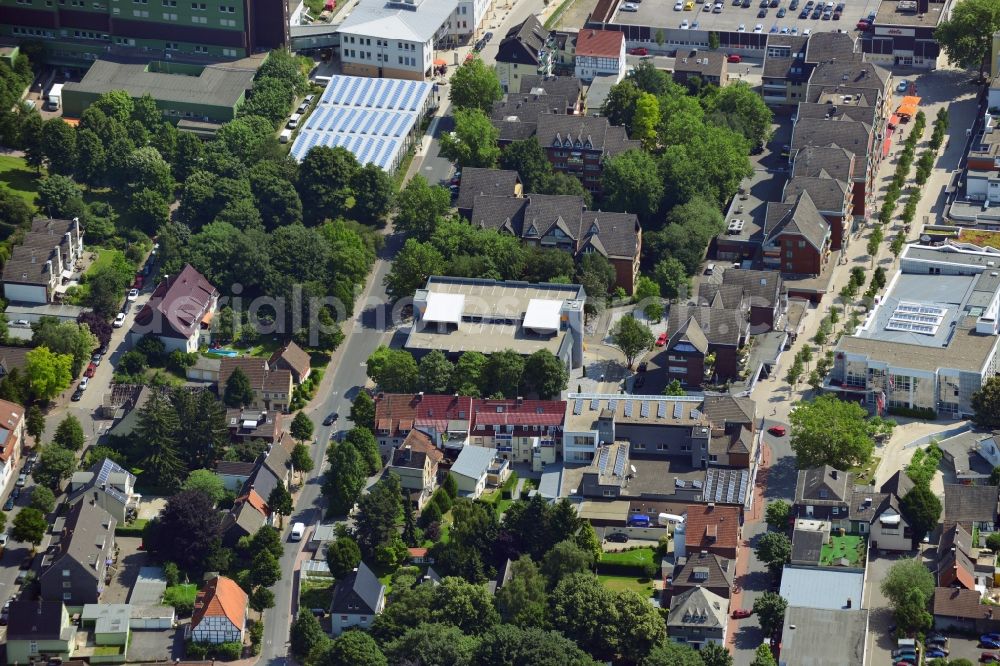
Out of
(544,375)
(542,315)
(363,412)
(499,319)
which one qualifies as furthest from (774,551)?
(499,319)

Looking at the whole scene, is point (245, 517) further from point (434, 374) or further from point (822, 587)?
point (822, 587)

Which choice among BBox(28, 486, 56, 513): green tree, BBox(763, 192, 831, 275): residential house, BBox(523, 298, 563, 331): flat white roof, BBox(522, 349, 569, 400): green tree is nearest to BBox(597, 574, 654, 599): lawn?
BBox(522, 349, 569, 400): green tree

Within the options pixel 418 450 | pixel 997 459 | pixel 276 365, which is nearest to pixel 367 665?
pixel 418 450

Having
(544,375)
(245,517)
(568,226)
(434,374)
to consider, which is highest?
(568,226)

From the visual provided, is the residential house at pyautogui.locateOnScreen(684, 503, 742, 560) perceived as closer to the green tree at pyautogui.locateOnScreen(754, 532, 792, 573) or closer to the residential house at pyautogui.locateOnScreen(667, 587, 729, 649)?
the green tree at pyautogui.locateOnScreen(754, 532, 792, 573)

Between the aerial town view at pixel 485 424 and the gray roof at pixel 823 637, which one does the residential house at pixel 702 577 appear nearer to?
the aerial town view at pixel 485 424

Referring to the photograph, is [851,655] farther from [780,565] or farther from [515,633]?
[515,633]
